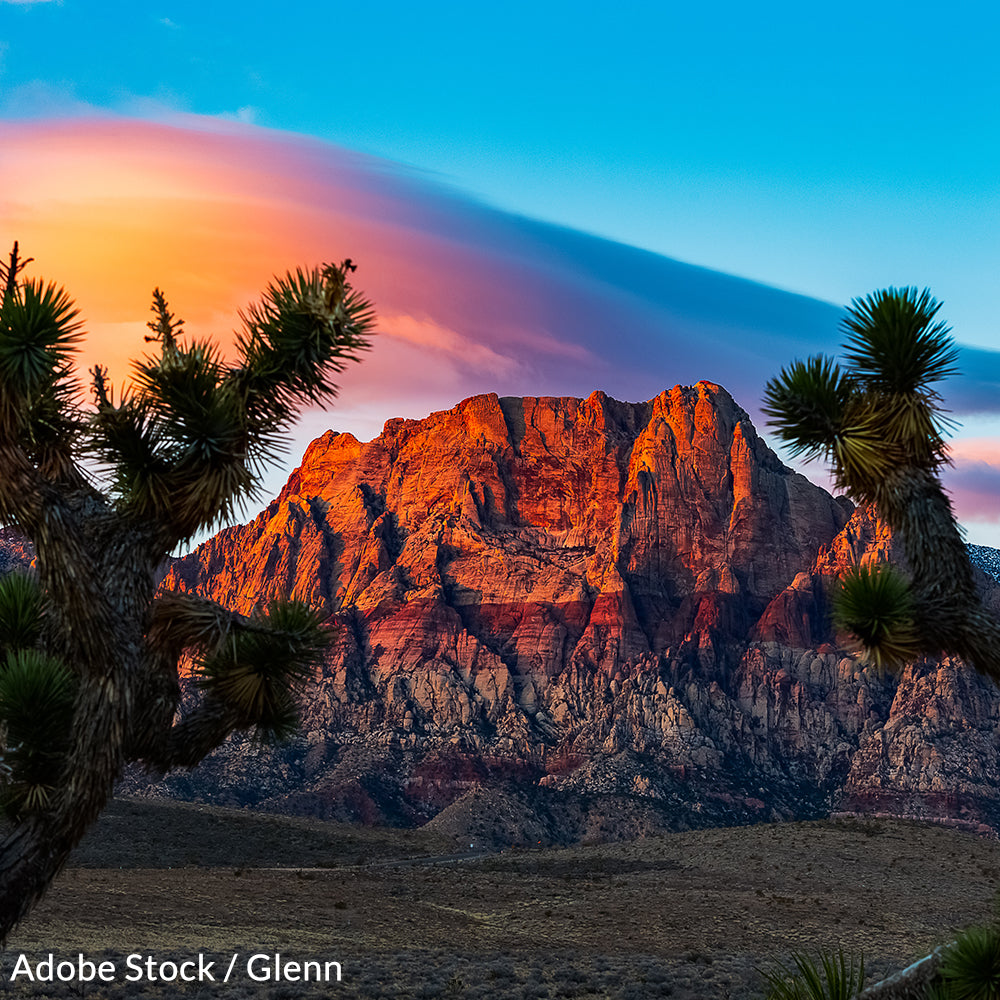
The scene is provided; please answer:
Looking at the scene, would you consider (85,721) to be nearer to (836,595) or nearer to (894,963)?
(836,595)

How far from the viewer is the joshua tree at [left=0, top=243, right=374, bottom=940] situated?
8516 millimetres

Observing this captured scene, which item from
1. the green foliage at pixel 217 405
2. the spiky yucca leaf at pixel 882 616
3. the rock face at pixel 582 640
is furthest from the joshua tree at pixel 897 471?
the rock face at pixel 582 640

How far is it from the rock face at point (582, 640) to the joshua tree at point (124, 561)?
81140mm

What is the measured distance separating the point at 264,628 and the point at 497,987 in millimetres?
10504

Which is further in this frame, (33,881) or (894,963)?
(894,963)

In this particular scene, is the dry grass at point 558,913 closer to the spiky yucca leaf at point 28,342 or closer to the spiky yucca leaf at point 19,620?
the spiky yucca leaf at point 19,620

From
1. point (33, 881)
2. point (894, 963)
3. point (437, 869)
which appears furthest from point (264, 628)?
point (437, 869)

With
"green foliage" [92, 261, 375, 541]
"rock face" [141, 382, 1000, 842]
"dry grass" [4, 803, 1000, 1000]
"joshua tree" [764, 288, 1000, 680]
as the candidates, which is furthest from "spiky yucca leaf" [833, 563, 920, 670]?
"rock face" [141, 382, 1000, 842]

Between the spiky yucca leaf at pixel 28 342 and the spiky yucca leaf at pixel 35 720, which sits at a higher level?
the spiky yucca leaf at pixel 28 342

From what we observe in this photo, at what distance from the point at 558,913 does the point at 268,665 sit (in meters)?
19.4

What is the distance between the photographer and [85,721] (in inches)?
336

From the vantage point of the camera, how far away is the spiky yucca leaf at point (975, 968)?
7.22 m

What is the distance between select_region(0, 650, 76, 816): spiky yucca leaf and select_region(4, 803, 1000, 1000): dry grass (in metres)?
8.52

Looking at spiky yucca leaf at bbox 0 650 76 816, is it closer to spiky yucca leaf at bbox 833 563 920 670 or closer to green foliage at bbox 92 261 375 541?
green foliage at bbox 92 261 375 541
